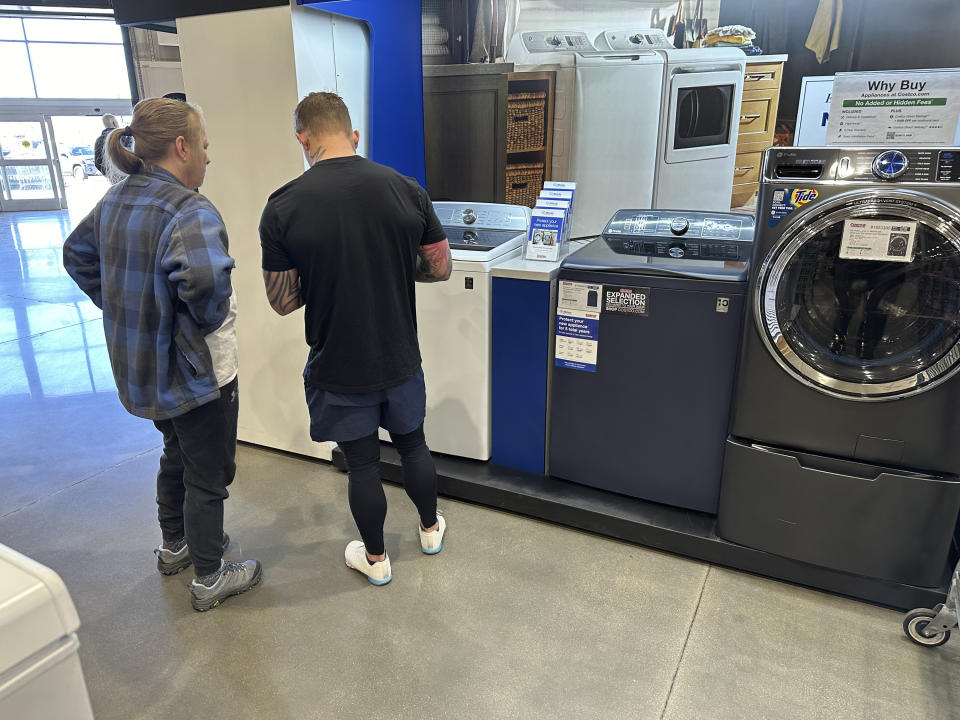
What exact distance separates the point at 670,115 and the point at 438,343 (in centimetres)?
155

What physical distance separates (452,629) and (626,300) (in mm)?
1291

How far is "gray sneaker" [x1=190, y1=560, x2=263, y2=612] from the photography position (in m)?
2.26

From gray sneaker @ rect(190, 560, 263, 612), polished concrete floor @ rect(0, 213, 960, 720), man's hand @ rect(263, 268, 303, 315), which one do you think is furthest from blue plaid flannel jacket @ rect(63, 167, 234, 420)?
polished concrete floor @ rect(0, 213, 960, 720)

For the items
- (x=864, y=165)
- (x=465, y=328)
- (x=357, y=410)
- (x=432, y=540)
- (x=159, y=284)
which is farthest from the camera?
(x=465, y=328)

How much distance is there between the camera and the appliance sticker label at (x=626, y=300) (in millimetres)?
2441

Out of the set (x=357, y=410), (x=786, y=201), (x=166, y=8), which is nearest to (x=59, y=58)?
(x=166, y=8)

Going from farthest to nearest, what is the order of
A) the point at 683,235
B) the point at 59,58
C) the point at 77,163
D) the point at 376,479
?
1. the point at 77,163
2. the point at 59,58
3. the point at 683,235
4. the point at 376,479

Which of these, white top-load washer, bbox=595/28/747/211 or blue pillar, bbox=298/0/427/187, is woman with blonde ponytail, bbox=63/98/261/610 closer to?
blue pillar, bbox=298/0/427/187

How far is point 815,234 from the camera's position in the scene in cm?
204

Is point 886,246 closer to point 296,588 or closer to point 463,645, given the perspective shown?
point 463,645

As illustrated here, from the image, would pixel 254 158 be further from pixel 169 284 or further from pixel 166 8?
pixel 169 284

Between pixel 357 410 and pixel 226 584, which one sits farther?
pixel 226 584

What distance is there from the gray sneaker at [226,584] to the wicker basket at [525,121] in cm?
234

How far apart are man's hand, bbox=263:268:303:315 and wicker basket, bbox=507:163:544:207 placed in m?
1.79
